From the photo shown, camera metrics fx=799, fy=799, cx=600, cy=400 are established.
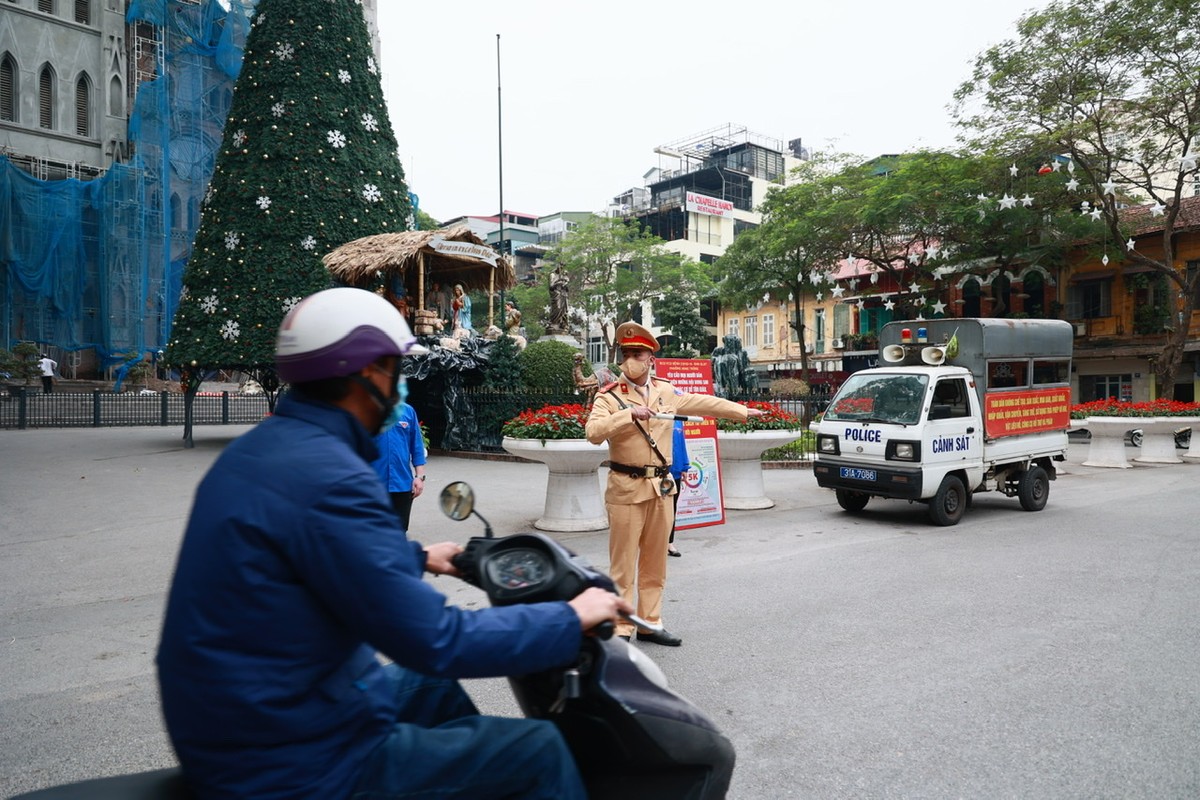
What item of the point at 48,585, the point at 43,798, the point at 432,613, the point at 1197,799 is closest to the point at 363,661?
the point at 432,613

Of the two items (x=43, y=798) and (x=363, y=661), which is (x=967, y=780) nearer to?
(x=363, y=661)

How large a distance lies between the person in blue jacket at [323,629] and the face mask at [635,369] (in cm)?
341

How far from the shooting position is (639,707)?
6.00 feet

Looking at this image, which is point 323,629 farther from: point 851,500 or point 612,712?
point 851,500

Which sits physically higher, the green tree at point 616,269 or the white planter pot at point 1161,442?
the green tree at point 616,269

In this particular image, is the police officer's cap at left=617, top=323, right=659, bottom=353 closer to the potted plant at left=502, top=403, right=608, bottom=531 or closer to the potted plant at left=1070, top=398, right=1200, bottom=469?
the potted plant at left=502, top=403, right=608, bottom=531

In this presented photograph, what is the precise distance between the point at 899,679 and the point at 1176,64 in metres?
22.1

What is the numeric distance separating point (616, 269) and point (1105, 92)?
2586 cm

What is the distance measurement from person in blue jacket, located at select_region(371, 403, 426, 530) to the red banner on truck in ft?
24.6

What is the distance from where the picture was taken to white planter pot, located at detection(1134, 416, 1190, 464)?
1673 centimetres

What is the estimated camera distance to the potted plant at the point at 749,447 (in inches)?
416

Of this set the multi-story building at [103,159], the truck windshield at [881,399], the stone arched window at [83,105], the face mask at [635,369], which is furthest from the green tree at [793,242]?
the stone arched window at [83,105]

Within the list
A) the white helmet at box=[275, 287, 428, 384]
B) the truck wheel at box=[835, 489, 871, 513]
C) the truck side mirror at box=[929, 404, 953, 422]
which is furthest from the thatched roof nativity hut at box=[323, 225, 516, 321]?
the white helmet at box=[275, 287, 428, 384]

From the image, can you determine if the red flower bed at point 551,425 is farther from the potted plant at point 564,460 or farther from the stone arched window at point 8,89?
the stone arched window at point 8,89
